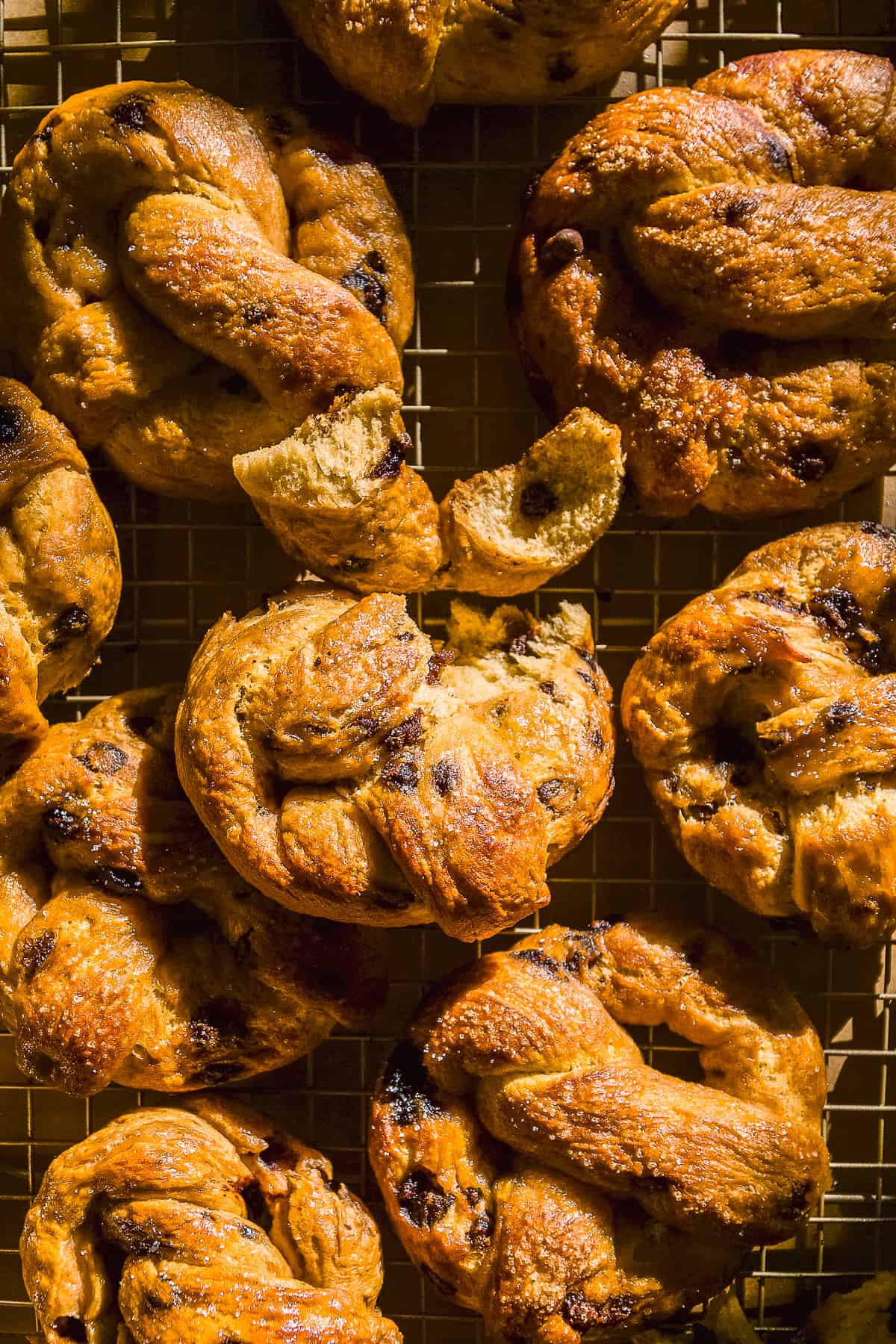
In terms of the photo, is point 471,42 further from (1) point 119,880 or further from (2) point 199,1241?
(2) point 199,1241

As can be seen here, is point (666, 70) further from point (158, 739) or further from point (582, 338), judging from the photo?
point (158, 739)

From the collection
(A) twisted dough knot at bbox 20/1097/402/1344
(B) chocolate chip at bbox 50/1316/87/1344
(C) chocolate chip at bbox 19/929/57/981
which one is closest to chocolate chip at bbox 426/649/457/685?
(C) chocolate chip at bbox 19/929/57/981

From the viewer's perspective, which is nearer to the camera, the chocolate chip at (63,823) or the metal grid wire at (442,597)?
the chocolate chip at (63,823)

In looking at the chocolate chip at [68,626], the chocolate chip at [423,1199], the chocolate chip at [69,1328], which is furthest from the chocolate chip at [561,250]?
the chocolate chip at [69,1328]

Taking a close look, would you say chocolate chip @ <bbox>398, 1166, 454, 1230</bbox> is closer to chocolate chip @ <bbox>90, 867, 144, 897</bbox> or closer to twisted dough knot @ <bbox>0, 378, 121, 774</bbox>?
chocolate chip @ <bbox>90, 867, 144, 897</bbox>

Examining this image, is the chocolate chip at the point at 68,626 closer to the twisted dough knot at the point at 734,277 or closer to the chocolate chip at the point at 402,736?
the chocolate chip at the point at 402,736

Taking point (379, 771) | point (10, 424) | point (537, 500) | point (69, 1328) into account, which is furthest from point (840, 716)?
point (69, 1328)
